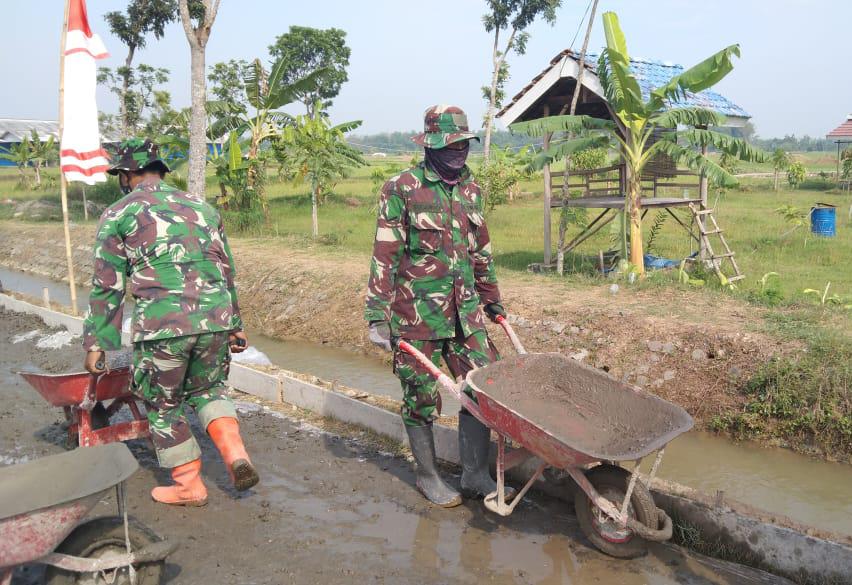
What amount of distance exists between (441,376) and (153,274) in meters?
1.60

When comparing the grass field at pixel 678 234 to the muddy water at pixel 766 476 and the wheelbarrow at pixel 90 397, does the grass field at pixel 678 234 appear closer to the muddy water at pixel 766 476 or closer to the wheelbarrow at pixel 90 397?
the muddy water at pixel 766 476

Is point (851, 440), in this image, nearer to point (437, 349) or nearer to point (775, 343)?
point (775, 343)

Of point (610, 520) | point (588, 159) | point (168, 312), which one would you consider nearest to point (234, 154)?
point (588, 159)

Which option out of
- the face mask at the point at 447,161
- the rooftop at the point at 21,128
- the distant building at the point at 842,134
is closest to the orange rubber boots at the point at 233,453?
the face mask at the point at 447,161

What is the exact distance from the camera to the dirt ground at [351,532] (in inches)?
131

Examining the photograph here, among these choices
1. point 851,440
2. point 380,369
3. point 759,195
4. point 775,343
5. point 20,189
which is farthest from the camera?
point 20,189

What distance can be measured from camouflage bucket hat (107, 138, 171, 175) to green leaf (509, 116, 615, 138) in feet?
23.6

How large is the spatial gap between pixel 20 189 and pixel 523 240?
965 inches

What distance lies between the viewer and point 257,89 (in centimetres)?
1678

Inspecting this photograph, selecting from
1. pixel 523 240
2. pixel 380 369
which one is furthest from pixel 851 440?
pixel 523 240

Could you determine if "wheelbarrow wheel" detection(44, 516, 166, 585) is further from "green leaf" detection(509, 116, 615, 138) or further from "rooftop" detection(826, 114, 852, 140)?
"rooftop" detection(826, 114, 852, 140)

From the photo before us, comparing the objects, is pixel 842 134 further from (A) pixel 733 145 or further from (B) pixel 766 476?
(B) pixel 766 476

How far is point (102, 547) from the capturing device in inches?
111

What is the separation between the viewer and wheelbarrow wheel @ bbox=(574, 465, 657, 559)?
3.30 m
